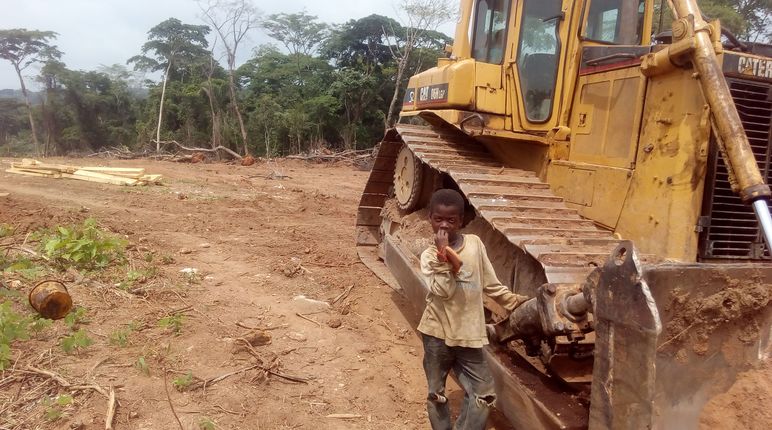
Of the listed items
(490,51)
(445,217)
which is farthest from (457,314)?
(490,51)

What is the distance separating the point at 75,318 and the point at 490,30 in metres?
4.14

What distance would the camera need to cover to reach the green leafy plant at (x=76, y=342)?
3857mm

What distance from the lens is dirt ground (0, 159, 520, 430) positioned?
3.41 metres

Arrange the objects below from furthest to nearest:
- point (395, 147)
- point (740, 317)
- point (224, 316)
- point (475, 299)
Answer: point (395, 147) < point (224, 316) < point (475, 299) < point (740, 317)

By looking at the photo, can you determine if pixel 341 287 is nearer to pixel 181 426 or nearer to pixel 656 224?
pixel 181 426

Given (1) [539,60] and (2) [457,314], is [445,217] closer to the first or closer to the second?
(2) [457,314]

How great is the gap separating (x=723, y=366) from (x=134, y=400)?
10.2ft

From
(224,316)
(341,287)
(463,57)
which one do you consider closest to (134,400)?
(224,316)

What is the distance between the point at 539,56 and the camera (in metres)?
4.71

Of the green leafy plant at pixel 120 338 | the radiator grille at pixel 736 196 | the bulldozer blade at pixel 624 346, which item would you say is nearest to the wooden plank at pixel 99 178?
the green leafy plant at pixel 120 338

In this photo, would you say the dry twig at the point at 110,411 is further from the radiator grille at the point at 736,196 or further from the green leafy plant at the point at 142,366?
the radiator grille at the point at 736,196

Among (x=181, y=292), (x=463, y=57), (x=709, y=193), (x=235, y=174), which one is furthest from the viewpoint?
(x=235, y=174)

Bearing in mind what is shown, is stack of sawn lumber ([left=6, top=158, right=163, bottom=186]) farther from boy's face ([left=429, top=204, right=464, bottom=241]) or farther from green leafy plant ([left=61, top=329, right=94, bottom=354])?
boy's face ([left=429, top=204, right=464, bottom=241])

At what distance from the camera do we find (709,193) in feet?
11.1
